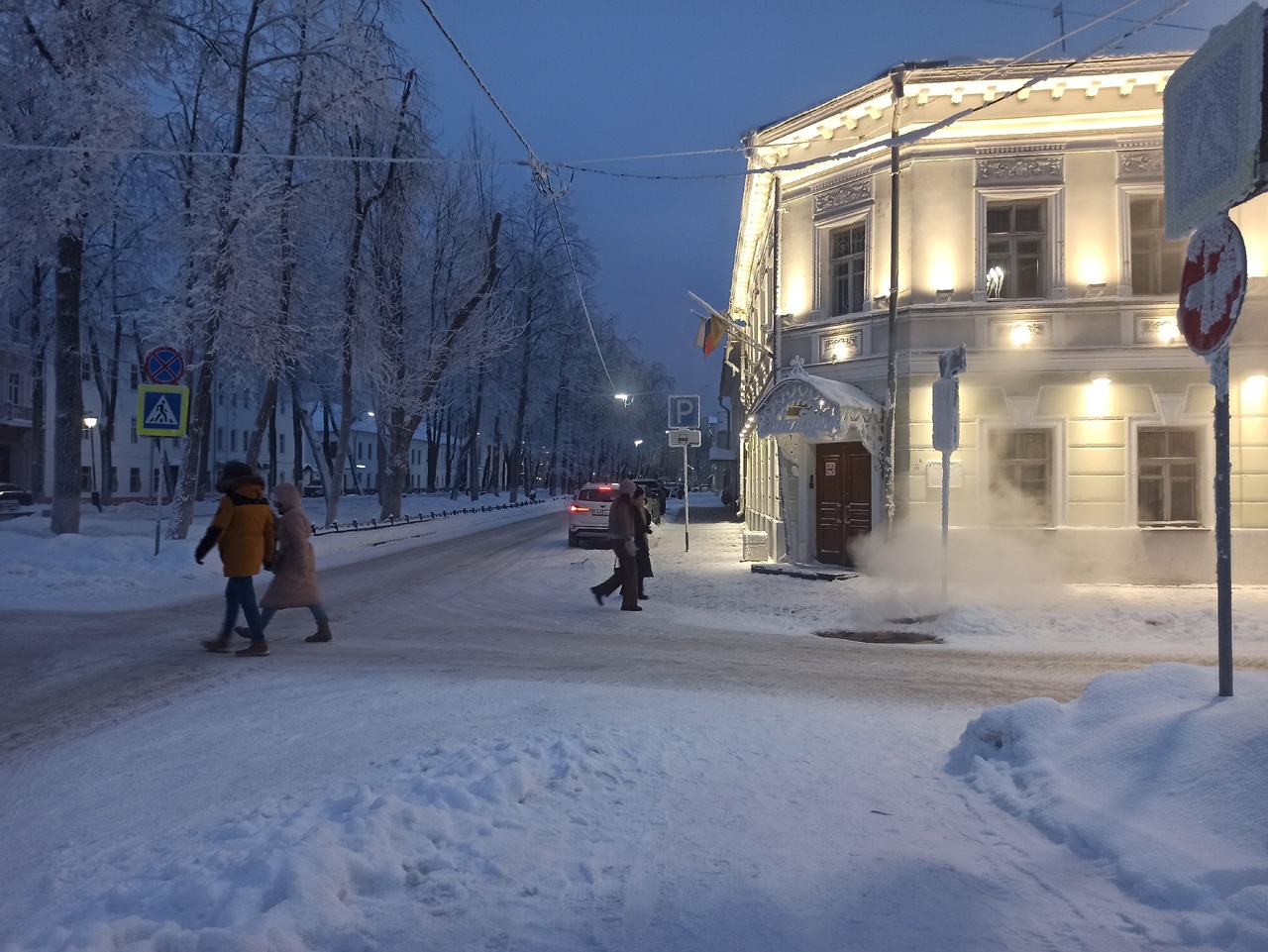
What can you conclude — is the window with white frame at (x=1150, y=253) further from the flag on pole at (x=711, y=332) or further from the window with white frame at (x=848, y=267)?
the flag on pole at (x=711, y=332)

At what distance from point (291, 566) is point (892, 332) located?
1052cm

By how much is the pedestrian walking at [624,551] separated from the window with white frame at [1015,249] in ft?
24.6

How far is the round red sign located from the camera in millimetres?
5188

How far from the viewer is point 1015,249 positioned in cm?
1611

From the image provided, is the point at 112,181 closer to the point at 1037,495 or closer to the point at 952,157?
the point at 952,157

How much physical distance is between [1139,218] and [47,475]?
54.6 m

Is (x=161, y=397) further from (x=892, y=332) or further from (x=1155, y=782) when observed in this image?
(x=1155, y=782)

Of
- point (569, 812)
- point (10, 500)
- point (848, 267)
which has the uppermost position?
point (848, 267)

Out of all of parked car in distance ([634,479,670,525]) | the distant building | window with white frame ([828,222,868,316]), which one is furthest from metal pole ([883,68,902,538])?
parked car in distance ([634,479,670,525])

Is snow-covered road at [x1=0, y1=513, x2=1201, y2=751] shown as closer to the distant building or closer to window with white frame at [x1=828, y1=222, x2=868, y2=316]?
the distant building

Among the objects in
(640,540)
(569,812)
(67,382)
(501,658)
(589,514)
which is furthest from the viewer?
(589,514)

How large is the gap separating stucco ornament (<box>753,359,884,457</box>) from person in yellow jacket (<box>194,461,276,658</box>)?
9229 millimetres

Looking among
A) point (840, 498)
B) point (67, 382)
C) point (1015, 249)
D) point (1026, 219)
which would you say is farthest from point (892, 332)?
point (67, 382)

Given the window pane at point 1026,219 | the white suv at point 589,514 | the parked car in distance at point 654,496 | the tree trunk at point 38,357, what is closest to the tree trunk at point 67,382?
the white suv at point 589,514
